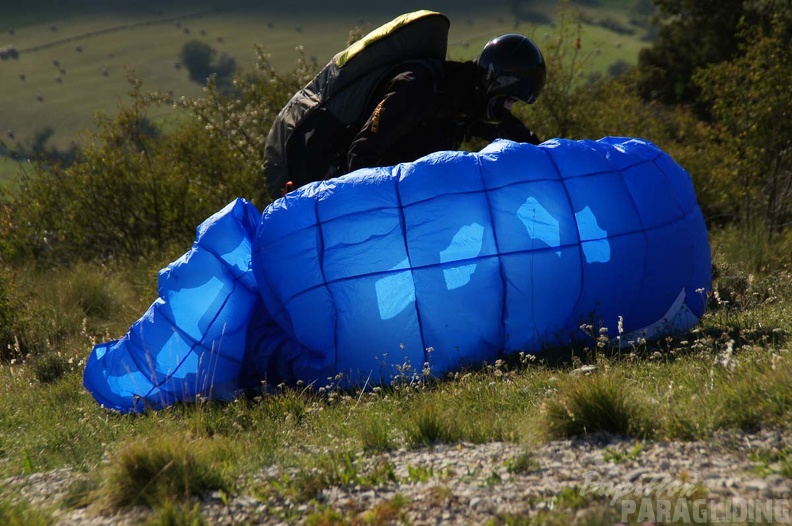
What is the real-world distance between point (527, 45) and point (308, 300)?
2.57 meters

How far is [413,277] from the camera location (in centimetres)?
588

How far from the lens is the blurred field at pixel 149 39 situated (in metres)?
73.4

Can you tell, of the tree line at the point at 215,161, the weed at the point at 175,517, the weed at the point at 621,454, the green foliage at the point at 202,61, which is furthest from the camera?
the green foliage at the point at 202,61

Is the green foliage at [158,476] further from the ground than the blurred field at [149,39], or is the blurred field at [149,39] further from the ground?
the blurred field at [149,39]

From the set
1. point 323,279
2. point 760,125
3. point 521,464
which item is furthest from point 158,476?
point 760,125

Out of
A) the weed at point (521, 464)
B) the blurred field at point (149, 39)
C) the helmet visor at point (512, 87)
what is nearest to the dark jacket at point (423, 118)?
the helmet visor at point (512, 87)

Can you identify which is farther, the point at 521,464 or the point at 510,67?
the point at 510,67

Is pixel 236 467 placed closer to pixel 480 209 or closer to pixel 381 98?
pixel 480 209

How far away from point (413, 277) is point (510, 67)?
6.52 ft

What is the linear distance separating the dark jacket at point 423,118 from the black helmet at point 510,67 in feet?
0.40

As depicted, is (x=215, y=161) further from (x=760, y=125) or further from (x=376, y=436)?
(x=376, y=436)

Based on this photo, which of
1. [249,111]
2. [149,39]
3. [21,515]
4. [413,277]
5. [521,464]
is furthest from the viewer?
[149,39]

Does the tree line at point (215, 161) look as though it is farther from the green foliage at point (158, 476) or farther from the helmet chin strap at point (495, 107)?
the green foliage at point (158, 476)

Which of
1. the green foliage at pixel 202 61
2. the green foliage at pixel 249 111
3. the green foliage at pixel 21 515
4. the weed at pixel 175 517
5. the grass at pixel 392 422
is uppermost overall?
the green foliage at pixel 202 61
